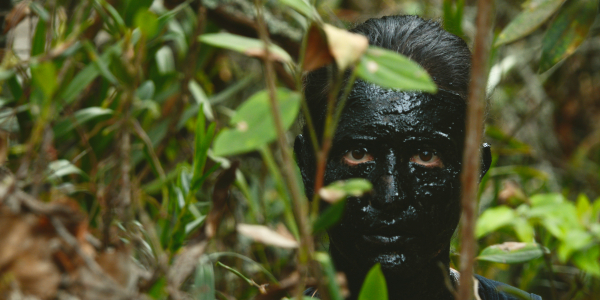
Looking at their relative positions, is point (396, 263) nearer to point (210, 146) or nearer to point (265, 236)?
point (265, 236)

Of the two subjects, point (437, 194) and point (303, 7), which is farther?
point (437, 194)

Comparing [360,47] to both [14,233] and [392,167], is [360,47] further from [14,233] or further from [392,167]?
[392,167]

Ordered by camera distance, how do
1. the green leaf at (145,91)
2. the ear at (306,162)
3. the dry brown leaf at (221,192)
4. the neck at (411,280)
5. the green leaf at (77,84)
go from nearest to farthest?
the dry brown leaf at (221,192) → the neck at (411,280) → the ear at (306,162) → the green leaf at (77,84) → the green leaf at (145,91)

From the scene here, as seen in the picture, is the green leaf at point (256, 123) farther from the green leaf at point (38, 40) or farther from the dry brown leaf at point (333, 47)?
the green leaf at point (38, 40)

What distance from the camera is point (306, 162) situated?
3.86 feet

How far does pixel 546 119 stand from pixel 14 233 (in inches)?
112

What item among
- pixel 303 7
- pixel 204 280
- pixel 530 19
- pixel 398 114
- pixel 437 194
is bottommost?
pixel 204 280

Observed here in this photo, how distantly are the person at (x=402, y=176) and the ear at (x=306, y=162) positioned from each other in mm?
100

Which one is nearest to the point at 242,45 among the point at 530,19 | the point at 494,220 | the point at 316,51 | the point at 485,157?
the point at 316,51

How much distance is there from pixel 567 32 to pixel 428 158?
353 mm

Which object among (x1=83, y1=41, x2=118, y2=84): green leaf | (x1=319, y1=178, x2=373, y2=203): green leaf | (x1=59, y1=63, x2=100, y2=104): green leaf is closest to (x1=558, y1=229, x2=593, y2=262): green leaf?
(x1=319, y1=178, x2=373, y2=203): green leaf

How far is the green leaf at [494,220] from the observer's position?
1.41 metres

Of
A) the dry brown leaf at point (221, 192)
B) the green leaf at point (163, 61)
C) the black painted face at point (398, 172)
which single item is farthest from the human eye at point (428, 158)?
the green leaf at point (163, 61)

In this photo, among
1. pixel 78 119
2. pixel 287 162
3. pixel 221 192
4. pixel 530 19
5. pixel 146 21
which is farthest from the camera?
pixel 78 119
